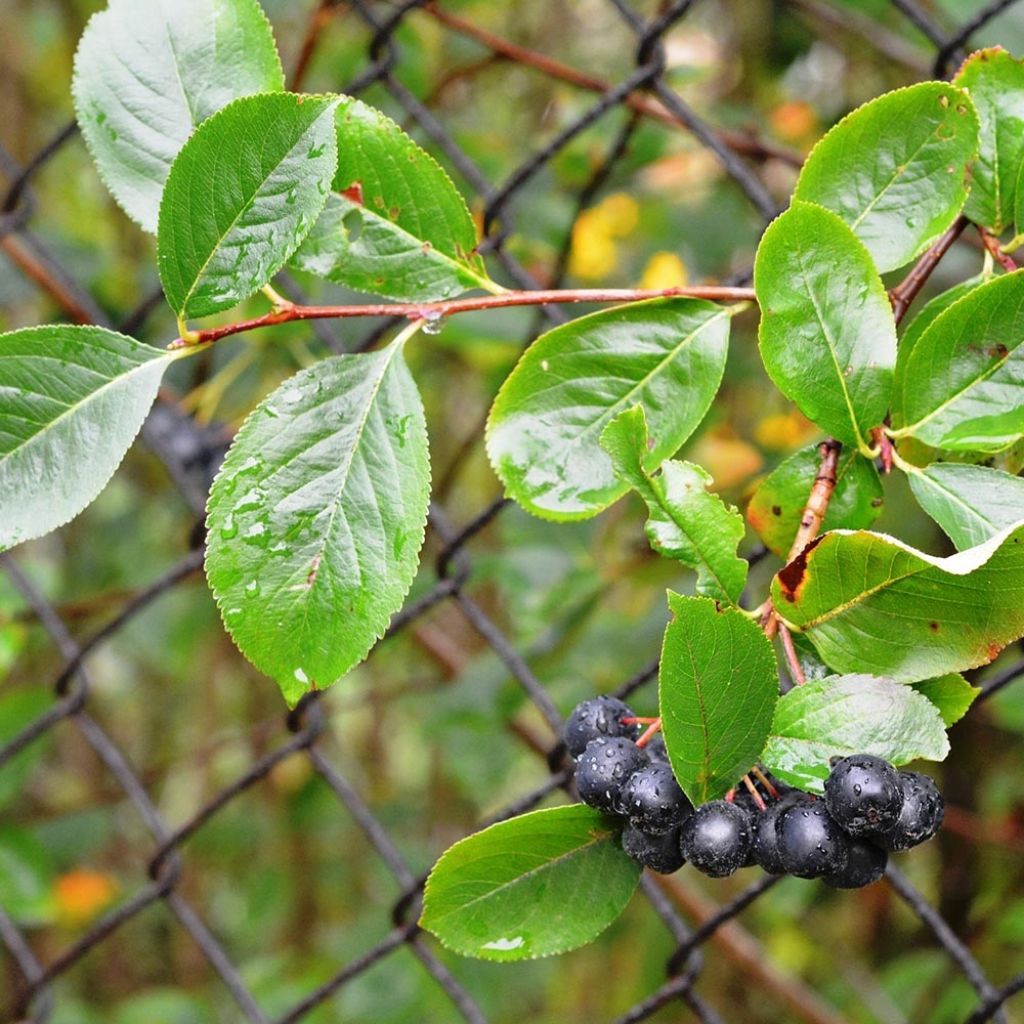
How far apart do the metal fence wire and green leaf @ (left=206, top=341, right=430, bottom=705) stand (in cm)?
22

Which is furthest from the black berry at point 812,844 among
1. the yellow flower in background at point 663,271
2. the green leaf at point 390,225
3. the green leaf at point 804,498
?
the yellow flower in background at point 663,271

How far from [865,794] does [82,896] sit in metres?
1.66

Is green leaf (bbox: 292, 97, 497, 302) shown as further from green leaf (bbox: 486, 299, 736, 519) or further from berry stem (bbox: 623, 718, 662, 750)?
berry stem (bbox: 623, 718, 662, 750)

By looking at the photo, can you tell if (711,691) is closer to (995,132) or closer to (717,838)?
(717,838)

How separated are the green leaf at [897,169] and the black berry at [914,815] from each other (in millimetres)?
186

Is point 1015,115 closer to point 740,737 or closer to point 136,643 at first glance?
point 740,737

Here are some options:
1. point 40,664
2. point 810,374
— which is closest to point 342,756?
point 40,664

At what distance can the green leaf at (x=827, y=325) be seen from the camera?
396 millimetres

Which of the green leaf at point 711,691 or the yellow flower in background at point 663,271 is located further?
the yellow flower in background at point 663,271

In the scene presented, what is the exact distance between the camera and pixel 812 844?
354 millimetres

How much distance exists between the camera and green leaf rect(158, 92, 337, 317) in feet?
1.30

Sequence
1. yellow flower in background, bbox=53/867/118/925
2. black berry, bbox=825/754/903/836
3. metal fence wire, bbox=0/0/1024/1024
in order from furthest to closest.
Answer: yellow flower in background, bbox=53/867/118/925
metal fence wire, bbox=0/0/1024/1024
black berry, bbox=825/754/903/836

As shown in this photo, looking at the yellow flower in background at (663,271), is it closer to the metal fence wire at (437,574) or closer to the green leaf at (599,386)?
the metal fence wire at (437,574)

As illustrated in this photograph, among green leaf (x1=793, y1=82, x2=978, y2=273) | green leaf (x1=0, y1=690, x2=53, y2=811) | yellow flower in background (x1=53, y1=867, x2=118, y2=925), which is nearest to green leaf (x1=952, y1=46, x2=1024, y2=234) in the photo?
green leaf (x1=793, y1=82, x2=978, y2=273)
